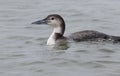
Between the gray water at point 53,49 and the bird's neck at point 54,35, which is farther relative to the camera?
the bird's neck at point 54,35

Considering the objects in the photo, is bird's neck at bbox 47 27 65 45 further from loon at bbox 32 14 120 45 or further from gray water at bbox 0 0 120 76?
gray water at bbox 0 0 120 76

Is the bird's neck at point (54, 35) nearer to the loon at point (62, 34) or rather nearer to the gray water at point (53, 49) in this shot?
the loon at point (62, 34)

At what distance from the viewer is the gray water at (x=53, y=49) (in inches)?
497

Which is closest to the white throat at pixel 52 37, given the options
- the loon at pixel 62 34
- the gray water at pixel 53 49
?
the loon at pixel 62 34

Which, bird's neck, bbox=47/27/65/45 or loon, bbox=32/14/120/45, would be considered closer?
loon, bbox=32/14/120/45

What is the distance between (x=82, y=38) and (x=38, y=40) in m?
1.20

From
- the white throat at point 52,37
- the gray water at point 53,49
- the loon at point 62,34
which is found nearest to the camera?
the gray water at point 53,49

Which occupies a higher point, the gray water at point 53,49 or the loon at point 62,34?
the loon at point 62,34

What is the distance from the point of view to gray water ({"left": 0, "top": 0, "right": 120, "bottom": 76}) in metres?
12.6

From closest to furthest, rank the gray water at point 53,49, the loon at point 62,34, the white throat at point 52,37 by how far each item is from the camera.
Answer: the gray water at point 53,49
the loon at point 62,34
the white throat at point 52,37

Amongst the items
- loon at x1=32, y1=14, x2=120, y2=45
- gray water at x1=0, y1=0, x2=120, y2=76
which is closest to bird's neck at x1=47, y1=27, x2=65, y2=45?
loon at x1=32, y1=14, x2=120, y2=45

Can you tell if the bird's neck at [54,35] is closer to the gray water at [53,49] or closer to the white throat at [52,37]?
the white throat at [52,37]

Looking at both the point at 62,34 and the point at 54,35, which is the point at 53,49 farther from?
the point at 62,34

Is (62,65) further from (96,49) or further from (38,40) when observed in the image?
(38,40)
